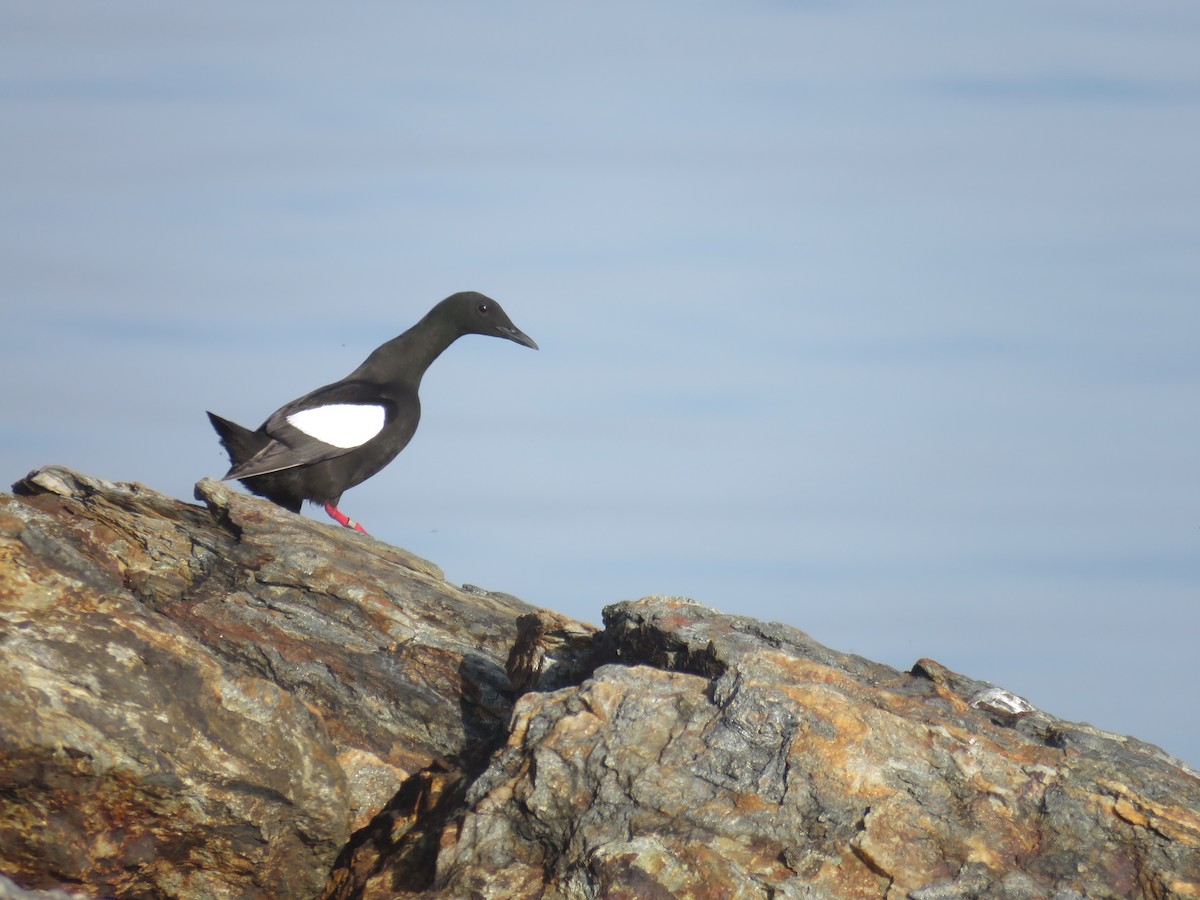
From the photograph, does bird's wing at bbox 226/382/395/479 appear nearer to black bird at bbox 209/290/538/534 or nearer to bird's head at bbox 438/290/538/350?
black bird at bbox 209/290/538/534

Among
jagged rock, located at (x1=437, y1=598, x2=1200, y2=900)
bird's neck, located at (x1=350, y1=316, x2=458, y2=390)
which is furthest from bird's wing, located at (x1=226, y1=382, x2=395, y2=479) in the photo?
jagged rock, located at (x1=437, y1=598, x2=1200, y2=900)

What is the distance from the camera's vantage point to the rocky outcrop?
4.86 meters

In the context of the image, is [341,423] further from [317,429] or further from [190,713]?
[190,713]

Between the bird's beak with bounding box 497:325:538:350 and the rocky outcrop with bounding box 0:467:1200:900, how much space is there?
26.5 ft

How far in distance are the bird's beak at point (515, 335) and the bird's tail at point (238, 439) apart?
3.28 metres

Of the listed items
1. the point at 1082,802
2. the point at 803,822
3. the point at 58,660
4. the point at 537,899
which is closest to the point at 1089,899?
the point at 1082,802

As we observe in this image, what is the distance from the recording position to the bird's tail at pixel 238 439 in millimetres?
11656

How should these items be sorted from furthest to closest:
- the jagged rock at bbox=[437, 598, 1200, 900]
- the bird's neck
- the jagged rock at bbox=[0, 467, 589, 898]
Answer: the bird's neck, the jagged rock at bbox=[0, 467, 589, 898], the jagged rock at bbox=[437, 598, 1200, 900]

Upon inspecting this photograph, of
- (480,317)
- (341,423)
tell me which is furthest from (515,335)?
(341,423)

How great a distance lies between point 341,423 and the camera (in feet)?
39.2

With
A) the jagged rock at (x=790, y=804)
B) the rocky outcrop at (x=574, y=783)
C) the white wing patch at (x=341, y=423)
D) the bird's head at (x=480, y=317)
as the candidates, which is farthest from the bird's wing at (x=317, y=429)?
the jagged rock at (x=790, y=804)

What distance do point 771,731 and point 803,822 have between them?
0.40 m

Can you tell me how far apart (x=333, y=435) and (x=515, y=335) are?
302 centimetres

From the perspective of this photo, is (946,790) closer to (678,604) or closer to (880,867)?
(880,867)
